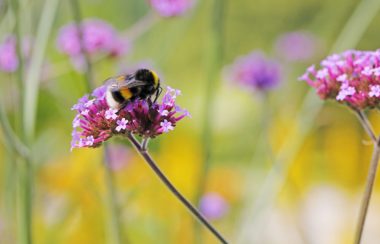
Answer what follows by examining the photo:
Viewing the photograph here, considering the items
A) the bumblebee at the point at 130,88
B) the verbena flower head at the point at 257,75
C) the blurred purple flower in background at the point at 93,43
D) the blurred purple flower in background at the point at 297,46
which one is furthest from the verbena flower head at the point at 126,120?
the blurred purple flower in background at the point at 297,46

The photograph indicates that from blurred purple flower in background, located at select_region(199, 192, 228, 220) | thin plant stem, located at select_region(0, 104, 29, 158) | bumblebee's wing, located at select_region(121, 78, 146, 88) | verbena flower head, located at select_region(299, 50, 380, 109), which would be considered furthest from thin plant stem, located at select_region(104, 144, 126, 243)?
blurred purple flower in background, located at select_region(199, 192, 228, 220)

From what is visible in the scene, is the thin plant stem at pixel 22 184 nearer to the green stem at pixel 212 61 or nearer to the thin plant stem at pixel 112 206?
the thin plant stem at pixel 112 206

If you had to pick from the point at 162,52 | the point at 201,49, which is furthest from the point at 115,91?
the point at 201,49

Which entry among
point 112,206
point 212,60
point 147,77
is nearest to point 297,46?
point 212,60

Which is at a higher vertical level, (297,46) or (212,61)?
(212,61)

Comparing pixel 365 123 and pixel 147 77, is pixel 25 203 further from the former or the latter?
pixel 365 123

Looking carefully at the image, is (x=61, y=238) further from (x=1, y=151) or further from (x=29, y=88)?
(x=1, y=151)
